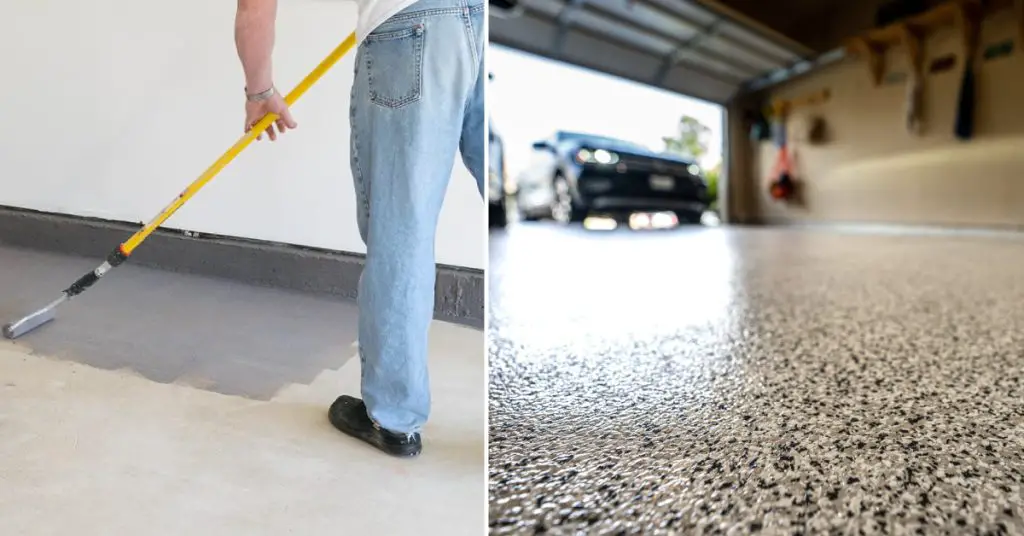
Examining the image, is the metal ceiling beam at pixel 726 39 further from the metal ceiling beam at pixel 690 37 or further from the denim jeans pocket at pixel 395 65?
the denim jeans pocket at pixel 395 65

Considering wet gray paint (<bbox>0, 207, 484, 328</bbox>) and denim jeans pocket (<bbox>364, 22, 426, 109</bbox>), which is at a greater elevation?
denim jeans pocket (<bbox>364, 22, 426, 109</bbox>)

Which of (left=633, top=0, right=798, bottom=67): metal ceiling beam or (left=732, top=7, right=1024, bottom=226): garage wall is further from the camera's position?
(left=732, top=7, right=1024, bottom=226): garage wall

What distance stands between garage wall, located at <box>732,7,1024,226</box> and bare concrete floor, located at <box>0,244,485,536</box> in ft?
10.2

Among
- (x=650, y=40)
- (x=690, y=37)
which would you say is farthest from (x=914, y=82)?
(x=650, y=40)

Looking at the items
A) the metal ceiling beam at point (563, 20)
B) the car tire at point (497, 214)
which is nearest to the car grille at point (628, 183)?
the metal ceiling beam at point (563, 20)

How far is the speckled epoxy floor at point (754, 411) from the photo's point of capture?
347 millimetres

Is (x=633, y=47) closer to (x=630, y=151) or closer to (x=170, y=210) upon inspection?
(x=630, y=151)

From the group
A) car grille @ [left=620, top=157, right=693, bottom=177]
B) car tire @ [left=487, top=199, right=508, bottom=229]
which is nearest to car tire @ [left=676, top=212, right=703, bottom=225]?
car grille @ [left=620, top=157, right=693, bottom=177]

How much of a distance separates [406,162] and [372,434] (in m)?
0.16

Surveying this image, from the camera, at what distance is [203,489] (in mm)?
275

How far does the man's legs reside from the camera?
31 cm

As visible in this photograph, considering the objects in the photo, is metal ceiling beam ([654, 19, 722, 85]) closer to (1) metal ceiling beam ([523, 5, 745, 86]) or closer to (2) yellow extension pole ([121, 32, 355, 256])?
(1) metal ceiling beam ([523, 5, 745, 86])

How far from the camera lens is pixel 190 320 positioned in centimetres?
34

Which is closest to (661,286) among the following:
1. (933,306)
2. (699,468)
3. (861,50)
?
(933,306)
